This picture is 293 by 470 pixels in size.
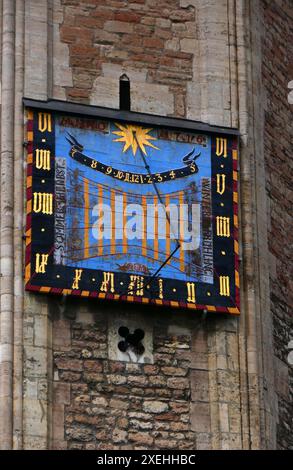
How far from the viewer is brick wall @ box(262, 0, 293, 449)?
3753 cm

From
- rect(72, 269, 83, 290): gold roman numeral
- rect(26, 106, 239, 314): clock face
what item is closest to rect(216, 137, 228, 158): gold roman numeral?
rect(26, 106, 239, 314): clock face

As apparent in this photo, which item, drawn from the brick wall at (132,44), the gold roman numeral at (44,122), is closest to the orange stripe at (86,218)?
the gold roman numeral at (44,122)

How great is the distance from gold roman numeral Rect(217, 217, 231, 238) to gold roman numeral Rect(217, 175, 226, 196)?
33 centimetres

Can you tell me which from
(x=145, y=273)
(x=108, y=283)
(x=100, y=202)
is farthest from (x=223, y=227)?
(x=108, y=283)

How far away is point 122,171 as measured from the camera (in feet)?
122

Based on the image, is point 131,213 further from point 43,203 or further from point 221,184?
point 221,184

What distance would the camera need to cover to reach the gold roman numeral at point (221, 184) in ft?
123

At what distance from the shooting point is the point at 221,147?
37.7m

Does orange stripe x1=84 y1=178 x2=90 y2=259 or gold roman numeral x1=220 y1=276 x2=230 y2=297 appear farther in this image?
gold roman numeral x1=220 y1=276 x2=230 y2=297

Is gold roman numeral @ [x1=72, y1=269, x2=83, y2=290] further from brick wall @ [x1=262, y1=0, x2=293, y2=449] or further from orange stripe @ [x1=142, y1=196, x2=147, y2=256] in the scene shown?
brick wall @ [x1=262, y1=0, x2=293, y2=449]

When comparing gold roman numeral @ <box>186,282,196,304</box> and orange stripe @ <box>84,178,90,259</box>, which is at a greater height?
orange stripe @ <box>84,178,90,259</box>

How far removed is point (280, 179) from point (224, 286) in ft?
6.71

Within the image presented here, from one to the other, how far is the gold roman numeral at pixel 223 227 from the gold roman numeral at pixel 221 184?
1.08 ft
